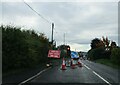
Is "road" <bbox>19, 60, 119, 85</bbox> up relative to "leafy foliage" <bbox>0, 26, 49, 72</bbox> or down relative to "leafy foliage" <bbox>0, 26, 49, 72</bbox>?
down

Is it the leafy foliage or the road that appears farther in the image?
the leafy foliage

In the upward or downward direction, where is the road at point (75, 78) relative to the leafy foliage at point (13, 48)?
downward

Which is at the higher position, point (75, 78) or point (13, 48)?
point (13, 48)

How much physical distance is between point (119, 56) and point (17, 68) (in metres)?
17.3

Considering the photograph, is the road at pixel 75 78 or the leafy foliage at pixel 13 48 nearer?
the road at pixel 75 78

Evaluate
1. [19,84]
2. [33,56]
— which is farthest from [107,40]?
[19,84]

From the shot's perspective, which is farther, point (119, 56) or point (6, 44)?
point (119, 56)

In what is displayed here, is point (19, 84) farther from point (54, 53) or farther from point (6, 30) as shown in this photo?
point (54, 53)

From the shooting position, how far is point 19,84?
15.9 m

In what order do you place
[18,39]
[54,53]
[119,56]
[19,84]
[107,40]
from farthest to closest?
1. [107,40]
2. [119,56]
3. [54,53]
4. [18,39]
5. [19,84]

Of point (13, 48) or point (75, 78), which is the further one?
point (13, 48)

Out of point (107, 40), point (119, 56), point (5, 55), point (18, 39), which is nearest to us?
point (5, 55)

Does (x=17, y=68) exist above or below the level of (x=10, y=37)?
below

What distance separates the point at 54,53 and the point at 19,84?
74.5ft
